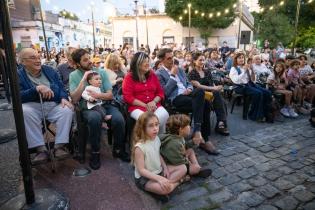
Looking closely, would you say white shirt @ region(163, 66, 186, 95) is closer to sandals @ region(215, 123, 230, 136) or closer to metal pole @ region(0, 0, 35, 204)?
sandals @ region(215, 123, 230, 136)

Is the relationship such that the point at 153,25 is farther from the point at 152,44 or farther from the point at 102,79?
the point at 102,79

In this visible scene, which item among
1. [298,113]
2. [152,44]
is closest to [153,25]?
[152,44]

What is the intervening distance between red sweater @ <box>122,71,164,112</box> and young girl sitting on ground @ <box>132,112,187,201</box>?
0.84 metres

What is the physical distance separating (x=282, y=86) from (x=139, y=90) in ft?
13.2

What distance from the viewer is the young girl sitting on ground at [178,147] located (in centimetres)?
312

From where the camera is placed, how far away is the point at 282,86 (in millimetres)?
6379

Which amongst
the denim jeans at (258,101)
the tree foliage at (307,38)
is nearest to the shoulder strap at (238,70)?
the denim jeans at (258,101)

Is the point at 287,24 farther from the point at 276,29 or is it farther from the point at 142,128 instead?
the point at 142,128

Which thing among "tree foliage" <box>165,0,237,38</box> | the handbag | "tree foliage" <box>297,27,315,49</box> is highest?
"tree foliage" <box>165,0,237,38</box>

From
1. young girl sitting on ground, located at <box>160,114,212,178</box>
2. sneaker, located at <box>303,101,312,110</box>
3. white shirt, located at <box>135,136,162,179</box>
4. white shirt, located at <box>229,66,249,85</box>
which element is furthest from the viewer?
sneaker, located at <box>303,101,312,110</box>

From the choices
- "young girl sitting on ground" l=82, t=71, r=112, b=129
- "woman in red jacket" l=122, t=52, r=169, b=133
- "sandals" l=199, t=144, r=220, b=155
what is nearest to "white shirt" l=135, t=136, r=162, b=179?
"woman in red jacket" l=122, t=52, r=169, b=133

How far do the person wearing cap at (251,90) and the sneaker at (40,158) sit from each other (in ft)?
14.1

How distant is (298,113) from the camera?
6.46 m

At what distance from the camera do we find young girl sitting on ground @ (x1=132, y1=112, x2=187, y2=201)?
9.42ft
